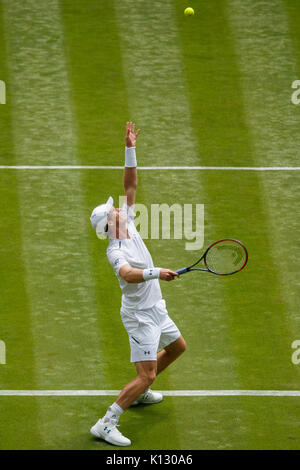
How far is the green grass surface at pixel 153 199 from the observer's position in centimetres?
984

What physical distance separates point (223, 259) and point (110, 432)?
2094mm

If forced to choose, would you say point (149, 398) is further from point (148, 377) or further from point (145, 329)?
point (145, 329)

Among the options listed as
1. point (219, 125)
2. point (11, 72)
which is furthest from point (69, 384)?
point (11, 72)

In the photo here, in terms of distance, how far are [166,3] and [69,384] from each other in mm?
10298

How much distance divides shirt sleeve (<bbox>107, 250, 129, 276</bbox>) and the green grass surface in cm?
167

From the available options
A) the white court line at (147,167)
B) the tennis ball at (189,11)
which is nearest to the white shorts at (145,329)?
the white court line at (147,167)

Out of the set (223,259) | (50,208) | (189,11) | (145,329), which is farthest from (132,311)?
(189,11)

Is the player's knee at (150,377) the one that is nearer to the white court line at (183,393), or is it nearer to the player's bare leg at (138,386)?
the player's bare leg at (138,386)

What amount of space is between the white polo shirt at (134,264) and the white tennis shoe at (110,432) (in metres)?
1.16

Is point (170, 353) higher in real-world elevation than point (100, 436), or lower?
higher

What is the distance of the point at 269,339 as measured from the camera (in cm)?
1112

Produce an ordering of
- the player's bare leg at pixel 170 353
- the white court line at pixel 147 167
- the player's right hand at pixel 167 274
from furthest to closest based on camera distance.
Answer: the white court line at pixel 147 167
the player's bare leg at pixel 170 353
the player's right hand at pixel 167 274

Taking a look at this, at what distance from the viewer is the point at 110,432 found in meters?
9.10

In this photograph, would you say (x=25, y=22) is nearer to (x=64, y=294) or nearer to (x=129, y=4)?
(x=129, y=4)
